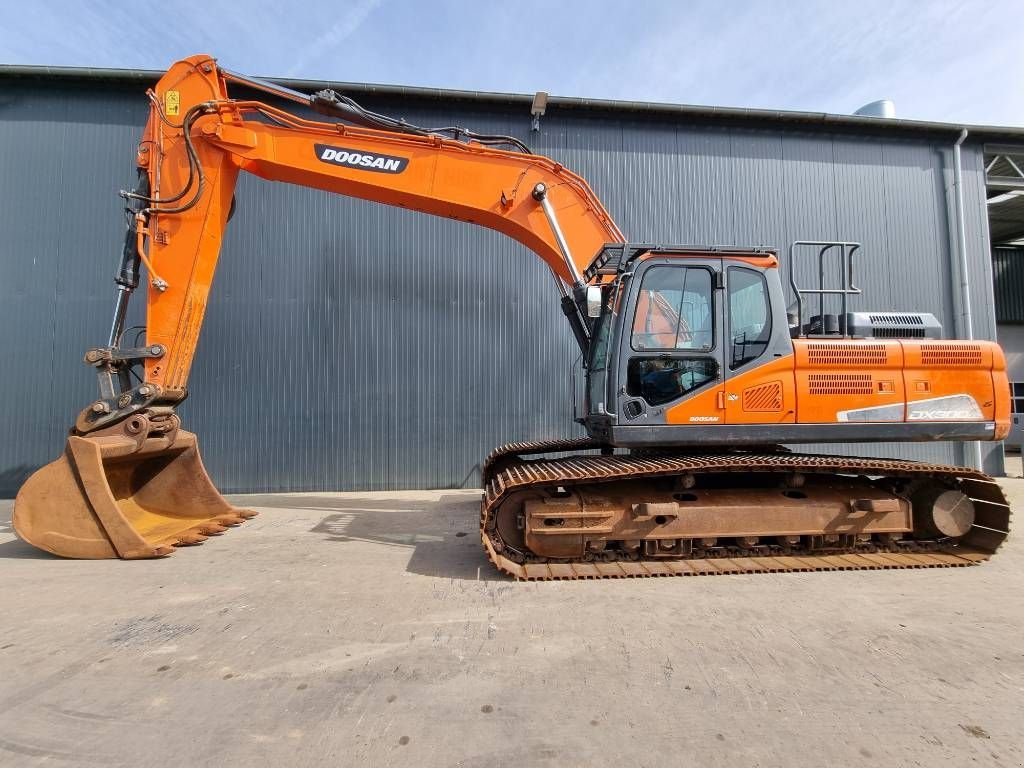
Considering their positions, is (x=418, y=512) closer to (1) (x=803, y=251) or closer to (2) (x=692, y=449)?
(2) (x=692, y=449)

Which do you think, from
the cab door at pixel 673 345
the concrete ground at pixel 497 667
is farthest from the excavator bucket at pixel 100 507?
the cab door at pixel 673 345

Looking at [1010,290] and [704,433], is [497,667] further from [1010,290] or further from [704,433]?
[1010,290]

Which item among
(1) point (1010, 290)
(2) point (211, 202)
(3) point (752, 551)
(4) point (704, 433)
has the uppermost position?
(1) point (1010, 290)

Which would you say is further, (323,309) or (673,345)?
(323,309)

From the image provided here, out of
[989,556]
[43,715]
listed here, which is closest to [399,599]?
[43,715]

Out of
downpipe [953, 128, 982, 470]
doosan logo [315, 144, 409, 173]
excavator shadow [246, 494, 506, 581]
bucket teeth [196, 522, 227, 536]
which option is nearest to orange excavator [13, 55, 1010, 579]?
bucket teeth [196, 522, 227, 536]

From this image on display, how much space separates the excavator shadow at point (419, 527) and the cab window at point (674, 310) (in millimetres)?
2469

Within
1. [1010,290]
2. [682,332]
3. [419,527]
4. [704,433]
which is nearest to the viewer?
[704,433]

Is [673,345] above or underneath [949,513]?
above

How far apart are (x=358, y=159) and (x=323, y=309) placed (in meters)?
3.89

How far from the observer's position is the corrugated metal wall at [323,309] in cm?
887

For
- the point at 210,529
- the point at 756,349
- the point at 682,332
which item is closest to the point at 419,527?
the point at 210,529

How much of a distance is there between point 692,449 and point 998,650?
239cm

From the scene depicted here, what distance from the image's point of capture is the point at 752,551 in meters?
4.56
